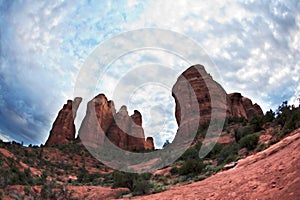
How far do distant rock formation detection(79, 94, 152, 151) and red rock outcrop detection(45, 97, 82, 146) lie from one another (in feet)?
10.8

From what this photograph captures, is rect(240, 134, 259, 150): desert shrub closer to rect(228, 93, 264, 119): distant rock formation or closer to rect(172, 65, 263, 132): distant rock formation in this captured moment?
rect(172, 65, 263, 132): distant rock formation

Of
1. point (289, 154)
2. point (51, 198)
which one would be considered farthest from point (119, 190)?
point (289, 154)

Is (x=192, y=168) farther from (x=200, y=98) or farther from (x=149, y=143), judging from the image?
(x=149, y=143)

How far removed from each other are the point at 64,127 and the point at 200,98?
34027 millimetres

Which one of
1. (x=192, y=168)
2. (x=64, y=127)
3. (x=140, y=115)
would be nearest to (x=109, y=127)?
(x=140, y=115)

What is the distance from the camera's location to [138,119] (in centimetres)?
7838

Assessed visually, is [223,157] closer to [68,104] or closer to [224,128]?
[224,128]

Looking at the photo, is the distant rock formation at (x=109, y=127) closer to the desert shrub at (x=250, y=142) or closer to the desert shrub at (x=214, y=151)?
the desert shrub at (x=214, y=151)

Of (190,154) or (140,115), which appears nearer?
(190,154)

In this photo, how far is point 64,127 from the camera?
66.2 metres

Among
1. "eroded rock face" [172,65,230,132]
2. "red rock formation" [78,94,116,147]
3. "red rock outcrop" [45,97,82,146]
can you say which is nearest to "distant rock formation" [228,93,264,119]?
"eroded rock face" [172,65,230,132]

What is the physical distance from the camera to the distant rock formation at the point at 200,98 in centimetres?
4894

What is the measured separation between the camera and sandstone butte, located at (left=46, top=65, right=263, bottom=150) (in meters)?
49.7

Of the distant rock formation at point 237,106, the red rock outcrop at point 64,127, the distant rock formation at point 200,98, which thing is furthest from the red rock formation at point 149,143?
the distant rock formation at point 237,106
